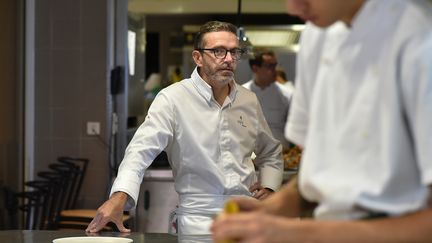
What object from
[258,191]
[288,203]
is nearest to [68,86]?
[258,191]

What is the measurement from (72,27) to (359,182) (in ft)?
15.3

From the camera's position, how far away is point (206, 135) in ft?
10.6

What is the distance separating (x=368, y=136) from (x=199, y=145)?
2070 mm

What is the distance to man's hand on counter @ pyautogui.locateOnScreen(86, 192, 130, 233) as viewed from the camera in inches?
98.8

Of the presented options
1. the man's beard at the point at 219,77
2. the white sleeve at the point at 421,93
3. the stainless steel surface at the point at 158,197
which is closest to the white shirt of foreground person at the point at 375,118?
the white sleeve at the point at 421,93

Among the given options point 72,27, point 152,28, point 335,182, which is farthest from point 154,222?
point 152,28

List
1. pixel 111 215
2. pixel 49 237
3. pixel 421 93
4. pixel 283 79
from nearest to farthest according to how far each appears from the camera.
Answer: pixel 421 93
pixel 49 237
pixel 111 215
pixel 283 79

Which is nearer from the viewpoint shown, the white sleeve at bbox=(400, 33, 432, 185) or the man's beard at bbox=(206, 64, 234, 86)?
the white sleeve at bbox=(400, 33, 432, 185)

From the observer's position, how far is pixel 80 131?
5.64 m

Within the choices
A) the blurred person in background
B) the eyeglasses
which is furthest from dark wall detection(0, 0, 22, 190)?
the eyeglasses

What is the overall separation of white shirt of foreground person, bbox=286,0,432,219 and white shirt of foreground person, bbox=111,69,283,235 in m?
1.88

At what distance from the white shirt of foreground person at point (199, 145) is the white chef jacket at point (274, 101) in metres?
2.43

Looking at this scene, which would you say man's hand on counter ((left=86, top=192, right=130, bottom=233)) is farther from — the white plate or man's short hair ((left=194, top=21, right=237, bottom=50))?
man's short hair ((left=194, top=21, right=237, bottom=50))

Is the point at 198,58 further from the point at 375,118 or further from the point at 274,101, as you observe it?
the point at 274,101
